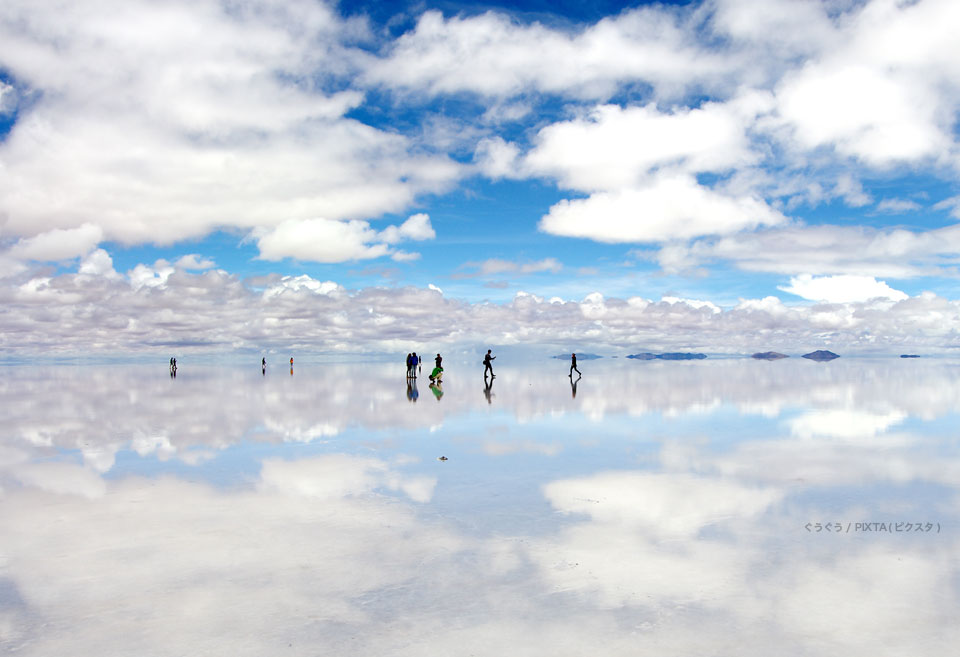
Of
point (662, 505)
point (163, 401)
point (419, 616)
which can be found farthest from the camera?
point (163, 401)

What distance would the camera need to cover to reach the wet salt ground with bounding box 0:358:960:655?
635 cm

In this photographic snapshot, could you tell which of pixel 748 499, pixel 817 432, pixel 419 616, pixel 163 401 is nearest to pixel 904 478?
pixel 748 499

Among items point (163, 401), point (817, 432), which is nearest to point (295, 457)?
point (817, 432)

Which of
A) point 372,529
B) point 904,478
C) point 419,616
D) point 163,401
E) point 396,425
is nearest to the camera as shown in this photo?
point 419,616

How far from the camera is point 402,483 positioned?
42.3 ft

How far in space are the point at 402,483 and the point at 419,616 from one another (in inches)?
248

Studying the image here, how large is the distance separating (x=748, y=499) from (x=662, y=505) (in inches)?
65.2

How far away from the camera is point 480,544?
9008 mm

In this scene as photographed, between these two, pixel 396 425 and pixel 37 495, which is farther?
pixel 396 425

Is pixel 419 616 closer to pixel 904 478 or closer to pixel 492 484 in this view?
pixel 492 484

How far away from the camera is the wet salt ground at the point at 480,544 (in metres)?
6.35

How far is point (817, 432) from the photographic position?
66.6 ft

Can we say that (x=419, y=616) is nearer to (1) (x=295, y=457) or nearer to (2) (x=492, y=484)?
(2) (x=492, y=484)

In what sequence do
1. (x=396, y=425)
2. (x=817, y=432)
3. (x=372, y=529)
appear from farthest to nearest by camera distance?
1. (x=396, y=425)
2. (x=817, y=432)
3. (x=372, y=529)
